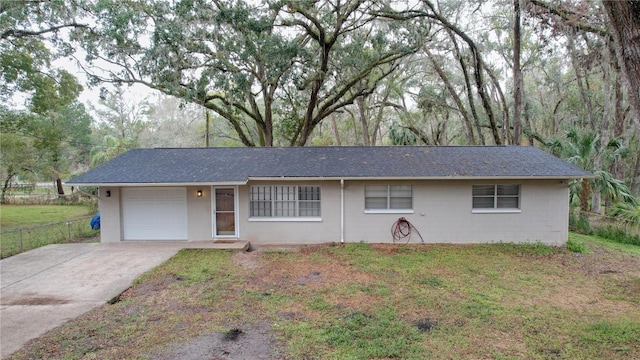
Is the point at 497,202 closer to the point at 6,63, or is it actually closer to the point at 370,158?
the point at 370,158

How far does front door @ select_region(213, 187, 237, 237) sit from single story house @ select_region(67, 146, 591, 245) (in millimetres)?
32

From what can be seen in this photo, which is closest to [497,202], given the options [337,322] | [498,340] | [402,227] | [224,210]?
[402,227]

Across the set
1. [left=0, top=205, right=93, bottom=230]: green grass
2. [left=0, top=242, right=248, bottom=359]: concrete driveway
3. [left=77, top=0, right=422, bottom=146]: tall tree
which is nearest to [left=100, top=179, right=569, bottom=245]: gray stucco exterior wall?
[left=0, top=242, right=248, bottom=359]: concrete driveway

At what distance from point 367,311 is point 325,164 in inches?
229

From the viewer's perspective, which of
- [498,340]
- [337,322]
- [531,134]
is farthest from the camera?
[531,134]

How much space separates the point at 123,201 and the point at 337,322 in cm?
854

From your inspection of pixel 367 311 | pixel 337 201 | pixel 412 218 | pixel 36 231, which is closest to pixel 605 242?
pixel 412 218

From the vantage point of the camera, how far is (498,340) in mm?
4551

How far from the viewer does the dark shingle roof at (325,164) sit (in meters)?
9.71

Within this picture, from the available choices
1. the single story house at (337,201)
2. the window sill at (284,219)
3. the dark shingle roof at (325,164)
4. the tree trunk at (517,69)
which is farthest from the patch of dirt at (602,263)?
the window sill at (284,219)

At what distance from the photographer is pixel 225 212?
33.9 ft

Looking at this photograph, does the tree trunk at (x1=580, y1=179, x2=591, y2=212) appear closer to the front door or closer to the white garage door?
the front door

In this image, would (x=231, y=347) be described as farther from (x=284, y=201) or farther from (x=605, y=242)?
(x=605, y=242)

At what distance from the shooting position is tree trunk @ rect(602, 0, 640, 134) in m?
4.57
